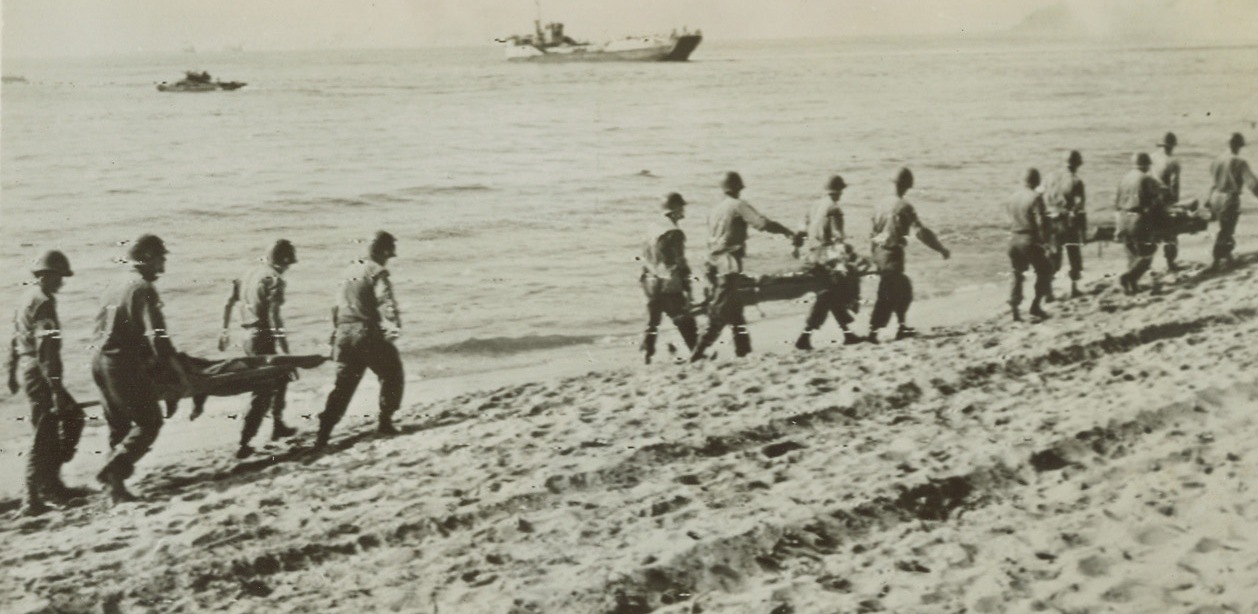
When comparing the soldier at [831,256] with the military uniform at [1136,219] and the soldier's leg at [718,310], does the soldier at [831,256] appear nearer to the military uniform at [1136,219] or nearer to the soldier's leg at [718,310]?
the soldier's leg at [718,310]

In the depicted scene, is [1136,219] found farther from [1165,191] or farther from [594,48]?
[594,48]

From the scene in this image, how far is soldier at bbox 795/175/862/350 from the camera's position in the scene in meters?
6.78

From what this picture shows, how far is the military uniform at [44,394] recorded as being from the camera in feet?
16.3

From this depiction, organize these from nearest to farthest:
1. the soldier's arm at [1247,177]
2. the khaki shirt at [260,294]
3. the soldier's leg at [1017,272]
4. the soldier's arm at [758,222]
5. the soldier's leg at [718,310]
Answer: the khaki shirt at [260,294] → the soldier's arm at [758,222] → the soldier's leg at [718,310] → the soldier's leg at [1017,272] → the soldier's arm at [1247,177]

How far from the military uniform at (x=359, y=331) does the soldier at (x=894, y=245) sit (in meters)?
3.35

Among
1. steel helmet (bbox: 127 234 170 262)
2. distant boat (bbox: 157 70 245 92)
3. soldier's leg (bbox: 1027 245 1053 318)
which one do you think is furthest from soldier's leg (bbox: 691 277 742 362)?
distant boat (bbox: 157 70 245 92)

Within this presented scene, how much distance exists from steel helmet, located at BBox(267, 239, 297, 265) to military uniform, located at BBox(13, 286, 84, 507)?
1072 mm

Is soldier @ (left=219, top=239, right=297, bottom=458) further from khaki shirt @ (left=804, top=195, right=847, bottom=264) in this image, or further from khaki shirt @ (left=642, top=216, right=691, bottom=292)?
khaki shirt @ (left=804, top=195, right=847, bottom=264)

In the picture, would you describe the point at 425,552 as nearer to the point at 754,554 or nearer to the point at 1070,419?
the point at 754,554

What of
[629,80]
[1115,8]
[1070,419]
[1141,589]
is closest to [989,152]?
[1115,8]

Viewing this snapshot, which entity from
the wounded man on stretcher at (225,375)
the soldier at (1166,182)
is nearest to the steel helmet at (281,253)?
the wounded man on stretcher at (225,375)

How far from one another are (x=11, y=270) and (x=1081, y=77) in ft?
26.8

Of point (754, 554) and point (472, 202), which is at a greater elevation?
point (472, 202)

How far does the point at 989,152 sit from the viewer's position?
33.3 ft
